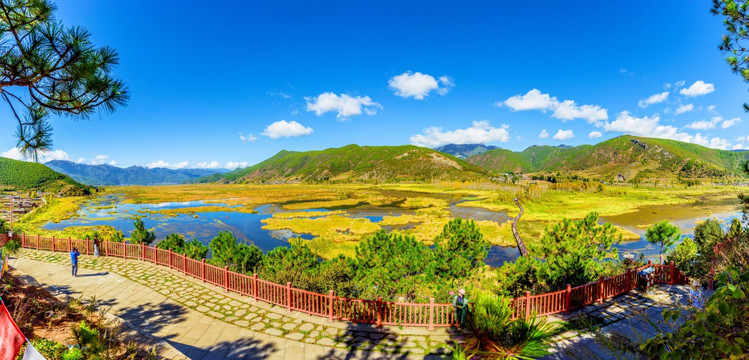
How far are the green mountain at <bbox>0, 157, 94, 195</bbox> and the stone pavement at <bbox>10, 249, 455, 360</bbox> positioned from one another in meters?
118

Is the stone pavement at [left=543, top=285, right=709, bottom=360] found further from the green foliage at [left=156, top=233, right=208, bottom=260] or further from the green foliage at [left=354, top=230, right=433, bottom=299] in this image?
the green foliage at [left=156, top=233, right=208, bottom=260]

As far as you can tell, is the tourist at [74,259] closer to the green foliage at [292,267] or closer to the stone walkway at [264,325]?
the stone walkway at [264,325]

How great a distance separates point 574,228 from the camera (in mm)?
17000

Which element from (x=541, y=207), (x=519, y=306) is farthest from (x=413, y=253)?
(x=541, y=207)

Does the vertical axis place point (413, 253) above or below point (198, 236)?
above

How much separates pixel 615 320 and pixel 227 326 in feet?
37.7

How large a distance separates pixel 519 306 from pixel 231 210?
5960cm

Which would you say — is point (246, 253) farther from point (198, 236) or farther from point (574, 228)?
point (198, 236)

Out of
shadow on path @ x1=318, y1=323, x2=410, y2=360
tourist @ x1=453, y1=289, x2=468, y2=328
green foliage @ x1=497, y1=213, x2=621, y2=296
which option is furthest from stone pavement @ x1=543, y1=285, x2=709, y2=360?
shadow on path @ x1=318, y1=323, x2=410, y2=360

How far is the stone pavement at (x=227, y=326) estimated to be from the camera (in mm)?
7477

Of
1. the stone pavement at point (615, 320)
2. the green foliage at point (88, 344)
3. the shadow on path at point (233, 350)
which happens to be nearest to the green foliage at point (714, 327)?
the stone pavement at point (615, 320)

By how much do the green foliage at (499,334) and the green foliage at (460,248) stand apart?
6.30 m

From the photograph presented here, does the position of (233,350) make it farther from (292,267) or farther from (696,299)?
(696,299)

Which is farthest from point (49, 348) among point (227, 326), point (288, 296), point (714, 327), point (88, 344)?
point (714, 327)
